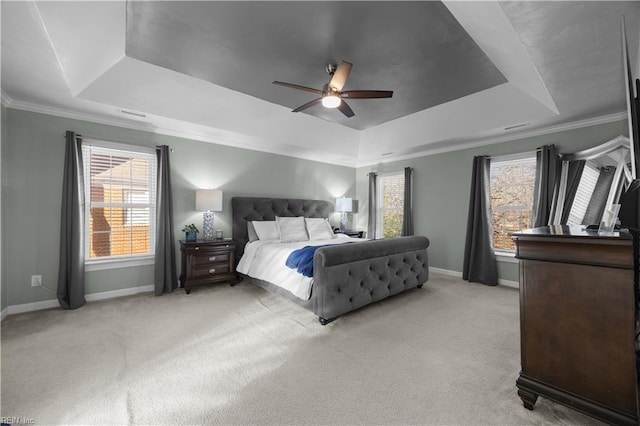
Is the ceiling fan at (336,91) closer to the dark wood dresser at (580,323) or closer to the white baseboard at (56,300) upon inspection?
the dark wood dresser at (580,323)

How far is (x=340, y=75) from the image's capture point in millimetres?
2572

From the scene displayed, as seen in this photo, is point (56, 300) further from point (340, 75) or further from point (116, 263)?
point (340, 75)

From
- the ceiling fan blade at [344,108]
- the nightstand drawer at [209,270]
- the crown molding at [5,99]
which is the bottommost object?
the nightstand drawer at [209,270]

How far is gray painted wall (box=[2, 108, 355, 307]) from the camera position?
3119mm

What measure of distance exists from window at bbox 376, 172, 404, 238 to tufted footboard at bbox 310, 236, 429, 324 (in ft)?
7.45

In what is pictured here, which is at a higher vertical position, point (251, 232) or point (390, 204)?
point (390, 204)

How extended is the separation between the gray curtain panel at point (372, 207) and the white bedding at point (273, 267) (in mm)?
2779

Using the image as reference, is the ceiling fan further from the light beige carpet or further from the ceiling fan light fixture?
the light beige carpet

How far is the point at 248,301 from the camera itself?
360cm

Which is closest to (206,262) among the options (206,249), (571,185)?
(206,249)

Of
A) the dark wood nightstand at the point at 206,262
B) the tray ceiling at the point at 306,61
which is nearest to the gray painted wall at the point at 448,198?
the tray ceiling at the point at 306,61

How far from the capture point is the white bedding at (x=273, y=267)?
3056 mm

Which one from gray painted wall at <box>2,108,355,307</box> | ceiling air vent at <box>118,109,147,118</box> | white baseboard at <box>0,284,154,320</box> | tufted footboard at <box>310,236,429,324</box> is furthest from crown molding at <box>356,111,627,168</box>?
white baseboard at <box>0,284,154,320</box>

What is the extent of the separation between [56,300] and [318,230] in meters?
3.73
